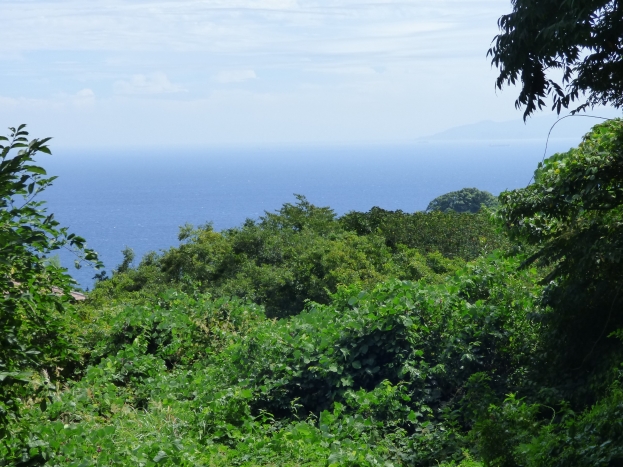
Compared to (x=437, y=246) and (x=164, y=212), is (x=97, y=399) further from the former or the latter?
(x=164, y=212)

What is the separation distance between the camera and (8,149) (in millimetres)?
3342

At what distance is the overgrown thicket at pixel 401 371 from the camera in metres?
5.23

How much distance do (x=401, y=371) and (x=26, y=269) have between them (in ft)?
14.6

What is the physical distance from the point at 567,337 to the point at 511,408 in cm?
183

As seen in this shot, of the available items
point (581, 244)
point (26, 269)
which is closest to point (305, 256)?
point (581, 244)

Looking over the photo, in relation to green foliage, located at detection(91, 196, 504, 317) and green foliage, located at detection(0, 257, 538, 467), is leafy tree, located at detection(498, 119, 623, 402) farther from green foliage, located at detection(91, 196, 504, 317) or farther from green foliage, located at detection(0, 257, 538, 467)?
green foliage, located at detection(91, 196, 504, 317)

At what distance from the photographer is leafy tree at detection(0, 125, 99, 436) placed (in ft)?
10.6

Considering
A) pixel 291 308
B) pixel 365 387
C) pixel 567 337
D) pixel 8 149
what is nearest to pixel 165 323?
pixel 365 387

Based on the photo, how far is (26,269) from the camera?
12.3 feet

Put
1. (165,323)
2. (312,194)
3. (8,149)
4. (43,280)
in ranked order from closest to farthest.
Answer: (8,149) < (43,280) < (165,323) < (312,194)

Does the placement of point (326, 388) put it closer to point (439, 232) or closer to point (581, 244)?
point (581, 244)

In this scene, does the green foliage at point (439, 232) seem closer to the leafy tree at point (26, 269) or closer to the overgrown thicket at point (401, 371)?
the overgrown thicket at point (401, 371)

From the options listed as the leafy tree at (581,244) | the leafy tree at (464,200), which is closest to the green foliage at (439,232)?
the leafy tree at (581,244)

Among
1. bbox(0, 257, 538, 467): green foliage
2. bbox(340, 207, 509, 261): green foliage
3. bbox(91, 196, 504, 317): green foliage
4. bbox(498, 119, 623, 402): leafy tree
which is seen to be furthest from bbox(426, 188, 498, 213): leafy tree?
bbox(498, 119, 623, 402): leafy tree
